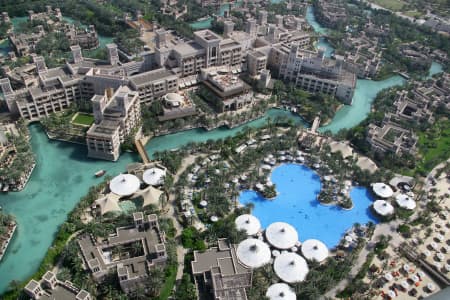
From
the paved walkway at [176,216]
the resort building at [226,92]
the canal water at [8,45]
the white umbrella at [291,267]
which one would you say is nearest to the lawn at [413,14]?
the resort building at [226,92]

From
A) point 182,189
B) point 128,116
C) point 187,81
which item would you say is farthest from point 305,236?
point 187,81

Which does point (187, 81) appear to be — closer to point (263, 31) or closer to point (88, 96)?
point (88, 96)

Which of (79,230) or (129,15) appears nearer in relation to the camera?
(79,230)

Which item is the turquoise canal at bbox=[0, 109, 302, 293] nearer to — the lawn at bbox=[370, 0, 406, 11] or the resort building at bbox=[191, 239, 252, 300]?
the resort building at bbox=[191, 239, 252, 300]

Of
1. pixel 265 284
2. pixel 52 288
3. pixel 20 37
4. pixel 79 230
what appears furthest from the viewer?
pixel 20 37

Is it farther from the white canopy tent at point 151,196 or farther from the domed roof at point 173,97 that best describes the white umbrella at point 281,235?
the domed roof at point 173,97

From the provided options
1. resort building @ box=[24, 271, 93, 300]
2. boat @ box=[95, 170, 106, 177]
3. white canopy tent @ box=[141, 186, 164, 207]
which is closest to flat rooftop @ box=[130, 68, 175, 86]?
boat @ box=[95, 170, 106, 177]

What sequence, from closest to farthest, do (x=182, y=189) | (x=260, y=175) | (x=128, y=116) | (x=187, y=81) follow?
(x=182, y=189)
(x=260, y=175)
(x=128, y=116)
(x=187, y=81)
